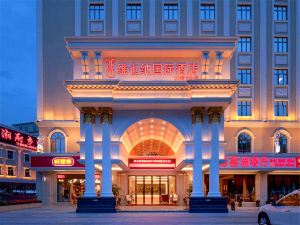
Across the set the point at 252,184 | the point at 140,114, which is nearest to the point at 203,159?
the point at 140,114

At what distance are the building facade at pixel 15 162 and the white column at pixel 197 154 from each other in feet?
101

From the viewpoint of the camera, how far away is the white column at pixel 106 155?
3116 centimetres

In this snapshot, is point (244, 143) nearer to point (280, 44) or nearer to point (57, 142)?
point (280, 44)

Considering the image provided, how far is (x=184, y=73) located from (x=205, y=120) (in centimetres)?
342

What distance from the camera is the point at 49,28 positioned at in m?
43.5

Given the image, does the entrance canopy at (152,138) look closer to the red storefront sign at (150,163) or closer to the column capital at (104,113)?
the red storefront sign at (150,163)

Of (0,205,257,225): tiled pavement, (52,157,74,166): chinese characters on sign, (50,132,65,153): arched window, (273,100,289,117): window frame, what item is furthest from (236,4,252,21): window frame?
(0,205,257,225): tiled pavement

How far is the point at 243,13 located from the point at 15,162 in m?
36.3

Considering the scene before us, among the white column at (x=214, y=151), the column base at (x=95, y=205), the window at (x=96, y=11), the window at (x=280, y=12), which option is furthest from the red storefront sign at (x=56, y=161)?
the window at (x=280, y=12)

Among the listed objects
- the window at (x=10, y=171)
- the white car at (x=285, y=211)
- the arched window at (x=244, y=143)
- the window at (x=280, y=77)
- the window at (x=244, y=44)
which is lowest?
the window at (x=10, y=171)

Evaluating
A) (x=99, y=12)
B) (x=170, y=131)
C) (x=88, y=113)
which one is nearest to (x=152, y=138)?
(x=170, y=131)

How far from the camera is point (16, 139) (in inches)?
2486

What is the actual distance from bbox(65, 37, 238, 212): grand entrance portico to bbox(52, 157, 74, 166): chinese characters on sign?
9.61 metres

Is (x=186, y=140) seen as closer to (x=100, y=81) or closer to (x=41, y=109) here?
(x=100, y=81)
